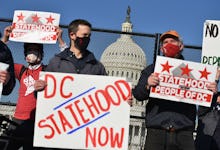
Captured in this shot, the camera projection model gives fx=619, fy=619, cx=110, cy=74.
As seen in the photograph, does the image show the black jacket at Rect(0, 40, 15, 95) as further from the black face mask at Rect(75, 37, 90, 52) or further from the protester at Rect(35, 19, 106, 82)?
the black face mask at Rect(75, 37, 90, 52)

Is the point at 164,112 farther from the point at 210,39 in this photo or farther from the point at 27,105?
the point at 210,39

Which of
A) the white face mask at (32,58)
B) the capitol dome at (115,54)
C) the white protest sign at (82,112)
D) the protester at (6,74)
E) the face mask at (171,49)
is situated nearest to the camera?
the white protest sign at (82,112)

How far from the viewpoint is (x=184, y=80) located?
5547 mm

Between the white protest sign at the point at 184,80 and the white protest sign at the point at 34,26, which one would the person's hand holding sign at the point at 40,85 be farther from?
the white protest sign at the point at 34,26

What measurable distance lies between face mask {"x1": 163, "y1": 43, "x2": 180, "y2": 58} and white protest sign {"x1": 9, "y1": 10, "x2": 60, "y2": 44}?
174 centimetres

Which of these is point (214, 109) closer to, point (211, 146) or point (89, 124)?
point (211, 146)

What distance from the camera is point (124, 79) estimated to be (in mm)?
5367

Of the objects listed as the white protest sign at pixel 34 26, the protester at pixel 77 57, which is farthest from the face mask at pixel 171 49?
the white protest sign at pixel 34 26

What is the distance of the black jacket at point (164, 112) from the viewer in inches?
212

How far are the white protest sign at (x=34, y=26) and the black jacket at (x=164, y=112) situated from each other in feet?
5.60

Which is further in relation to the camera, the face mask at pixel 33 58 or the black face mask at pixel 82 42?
the face mask at pixel 33 58

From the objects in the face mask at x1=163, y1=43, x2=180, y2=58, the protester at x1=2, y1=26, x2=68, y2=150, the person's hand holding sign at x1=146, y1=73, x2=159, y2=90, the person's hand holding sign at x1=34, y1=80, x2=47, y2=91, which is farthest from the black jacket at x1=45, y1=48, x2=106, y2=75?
the face mask at x1=163, y1=43, x2=180, y2=58

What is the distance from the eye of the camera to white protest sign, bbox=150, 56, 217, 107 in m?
5.46

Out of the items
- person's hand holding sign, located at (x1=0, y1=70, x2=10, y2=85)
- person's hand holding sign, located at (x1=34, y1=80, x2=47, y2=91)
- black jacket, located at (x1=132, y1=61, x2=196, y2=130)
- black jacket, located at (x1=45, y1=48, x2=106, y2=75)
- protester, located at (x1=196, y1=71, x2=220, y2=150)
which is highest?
black jacket, located at (x1=45, y1=48, x2=106, y2=75)
